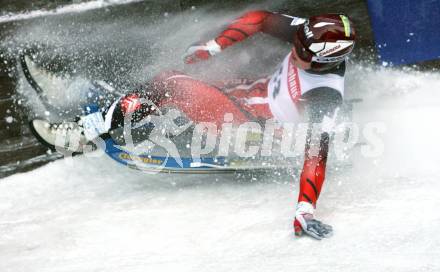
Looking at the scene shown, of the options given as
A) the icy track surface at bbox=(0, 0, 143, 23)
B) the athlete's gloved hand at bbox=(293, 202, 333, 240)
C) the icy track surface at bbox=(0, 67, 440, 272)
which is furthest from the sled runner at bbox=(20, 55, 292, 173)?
the icy track surface at bbox=(0, 0, 143, 23)

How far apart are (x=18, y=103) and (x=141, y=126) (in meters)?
1.25

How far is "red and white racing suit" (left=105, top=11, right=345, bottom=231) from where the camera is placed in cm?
367

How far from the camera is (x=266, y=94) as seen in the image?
418 cm

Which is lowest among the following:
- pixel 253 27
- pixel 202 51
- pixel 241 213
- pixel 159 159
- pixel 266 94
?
pixel 241 213

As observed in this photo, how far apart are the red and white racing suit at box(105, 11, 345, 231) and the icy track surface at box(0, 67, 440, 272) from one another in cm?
41

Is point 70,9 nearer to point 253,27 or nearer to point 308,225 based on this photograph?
point 253,27

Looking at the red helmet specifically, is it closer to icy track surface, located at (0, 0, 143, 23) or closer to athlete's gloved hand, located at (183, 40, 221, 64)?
athlete's gloved hand, located at (183, 40, 221, 64)

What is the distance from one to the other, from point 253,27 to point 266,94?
21.8 inches

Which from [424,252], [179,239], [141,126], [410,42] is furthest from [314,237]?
[410,42]

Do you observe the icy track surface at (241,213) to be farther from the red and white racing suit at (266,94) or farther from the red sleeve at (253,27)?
the red sleeve at (253,27)

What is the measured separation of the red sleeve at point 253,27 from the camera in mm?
4227

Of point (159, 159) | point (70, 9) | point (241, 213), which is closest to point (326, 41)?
point (241, 213)

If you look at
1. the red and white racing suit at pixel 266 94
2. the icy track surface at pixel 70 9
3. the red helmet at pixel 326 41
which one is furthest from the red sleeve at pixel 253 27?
the icy track surface at pixel 70 9

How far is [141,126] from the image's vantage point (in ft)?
13.3
